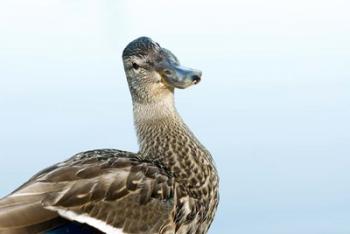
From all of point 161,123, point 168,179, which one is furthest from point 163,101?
point 168,179

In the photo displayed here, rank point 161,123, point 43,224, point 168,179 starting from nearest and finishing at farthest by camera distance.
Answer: point 43,224 → point 168,179 → point 161,123

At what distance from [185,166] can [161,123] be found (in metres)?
0.72

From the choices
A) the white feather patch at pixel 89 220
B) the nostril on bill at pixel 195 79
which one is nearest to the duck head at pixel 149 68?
the nostril on bill at pixel 195 79

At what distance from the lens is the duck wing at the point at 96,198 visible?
13.3 m

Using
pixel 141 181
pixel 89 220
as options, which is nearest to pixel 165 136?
pixel 141 181

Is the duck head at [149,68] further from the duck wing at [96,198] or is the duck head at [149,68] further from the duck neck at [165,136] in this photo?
the duck wing at [96,198]

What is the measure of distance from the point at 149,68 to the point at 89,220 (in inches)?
80.8

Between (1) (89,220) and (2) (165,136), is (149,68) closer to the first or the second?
(2) (165,136)

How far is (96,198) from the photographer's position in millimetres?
13648

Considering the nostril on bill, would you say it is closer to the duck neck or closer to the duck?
the duck

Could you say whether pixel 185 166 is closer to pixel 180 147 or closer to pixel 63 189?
pixel 180 147

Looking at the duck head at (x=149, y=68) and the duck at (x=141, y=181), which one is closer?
the duck at (x=141, y=181)

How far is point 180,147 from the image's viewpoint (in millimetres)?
14789

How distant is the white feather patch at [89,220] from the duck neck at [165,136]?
3.83 feet
